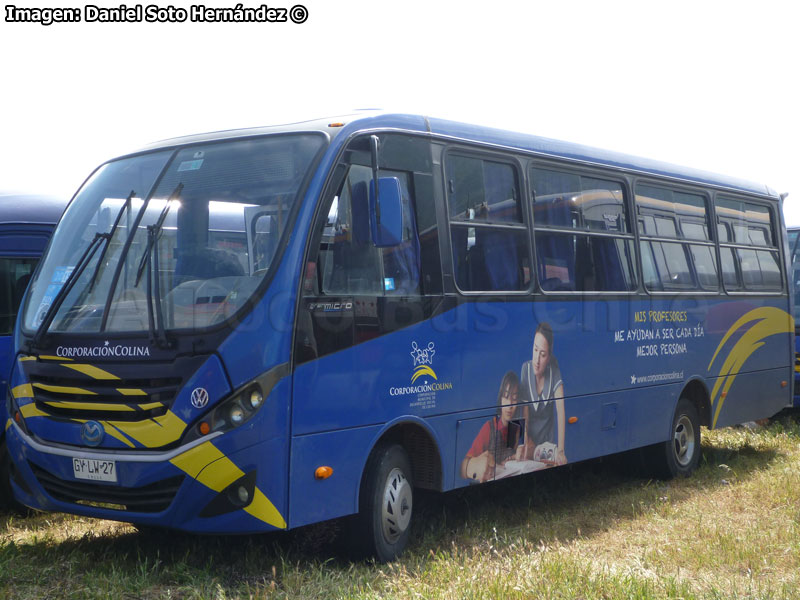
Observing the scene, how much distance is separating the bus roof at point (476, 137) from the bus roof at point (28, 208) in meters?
2.01

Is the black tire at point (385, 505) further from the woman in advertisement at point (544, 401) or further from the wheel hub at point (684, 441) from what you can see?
the wheel hub at point (684, 441)

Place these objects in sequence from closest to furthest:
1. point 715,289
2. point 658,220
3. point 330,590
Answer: point 330,590, point 658,220, point 715,289

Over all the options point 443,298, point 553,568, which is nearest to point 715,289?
point 443,298

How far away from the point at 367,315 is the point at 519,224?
214 cm

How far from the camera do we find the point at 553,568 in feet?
21.5

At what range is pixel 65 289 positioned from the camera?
6879 millimetres

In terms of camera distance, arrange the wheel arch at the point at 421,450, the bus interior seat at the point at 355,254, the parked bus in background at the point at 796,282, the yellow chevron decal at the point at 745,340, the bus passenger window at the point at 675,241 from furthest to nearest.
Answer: the parked bus in background at the point at 796,282 → the yellow chevron decal at the point at 745,340 → the bus passenger window at the point at 675,241 → the wheel arch at the point at 421,450 → the bus interior seat at the point at 355,254

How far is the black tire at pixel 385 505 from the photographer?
6918 mm

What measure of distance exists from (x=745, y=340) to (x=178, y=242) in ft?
26.1

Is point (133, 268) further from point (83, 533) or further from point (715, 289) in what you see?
point (715, 289)

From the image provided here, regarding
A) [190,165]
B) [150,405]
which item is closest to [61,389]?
[150,405]

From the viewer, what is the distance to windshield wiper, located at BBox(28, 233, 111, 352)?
683cm

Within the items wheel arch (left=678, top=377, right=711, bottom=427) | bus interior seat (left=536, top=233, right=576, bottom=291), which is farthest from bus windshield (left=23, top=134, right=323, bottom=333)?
wheel arch (left=678, top=377, right=711, bottom=427)

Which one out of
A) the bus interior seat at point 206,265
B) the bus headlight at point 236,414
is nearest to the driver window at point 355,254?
the bus interior seat at point 206,265
